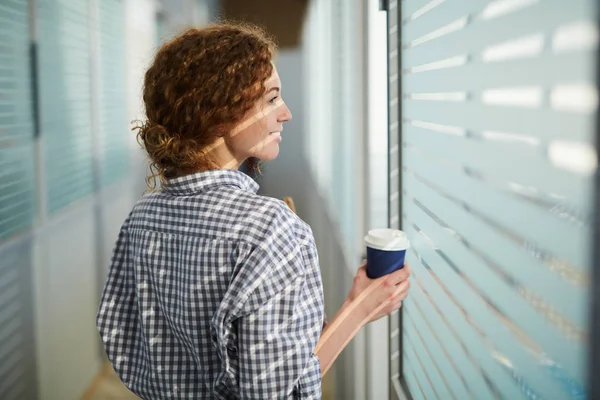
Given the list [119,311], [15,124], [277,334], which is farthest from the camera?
[15,124]

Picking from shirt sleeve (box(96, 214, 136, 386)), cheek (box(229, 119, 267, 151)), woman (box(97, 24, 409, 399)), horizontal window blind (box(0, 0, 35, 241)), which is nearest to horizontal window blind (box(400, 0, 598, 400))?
woman (box(97, 24, 409, 399))

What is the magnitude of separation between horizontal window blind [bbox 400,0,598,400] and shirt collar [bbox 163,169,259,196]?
0.37m

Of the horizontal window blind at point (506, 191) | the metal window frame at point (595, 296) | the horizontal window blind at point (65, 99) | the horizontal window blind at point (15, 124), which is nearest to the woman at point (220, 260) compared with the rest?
the horizontal window blind at point (506, 191)

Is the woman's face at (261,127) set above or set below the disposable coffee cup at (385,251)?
above

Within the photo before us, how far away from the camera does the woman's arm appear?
42.8 inches

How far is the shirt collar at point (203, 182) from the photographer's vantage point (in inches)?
40.9

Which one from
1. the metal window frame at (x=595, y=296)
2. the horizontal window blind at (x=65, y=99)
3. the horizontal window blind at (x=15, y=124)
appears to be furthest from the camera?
the horizontal window blind at (x=65, y=99)

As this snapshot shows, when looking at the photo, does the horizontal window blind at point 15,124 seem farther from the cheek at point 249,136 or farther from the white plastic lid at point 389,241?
the white plastic lid at point 389,241

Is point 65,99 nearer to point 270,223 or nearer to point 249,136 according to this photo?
point 249,136

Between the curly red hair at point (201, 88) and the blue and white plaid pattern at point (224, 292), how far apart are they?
0.24 ft

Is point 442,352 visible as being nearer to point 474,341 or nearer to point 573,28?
point 474,341

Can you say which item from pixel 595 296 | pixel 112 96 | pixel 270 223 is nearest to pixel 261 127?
pixel 270 223

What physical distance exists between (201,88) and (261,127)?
129 millimetres

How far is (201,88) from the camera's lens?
1.07 m
